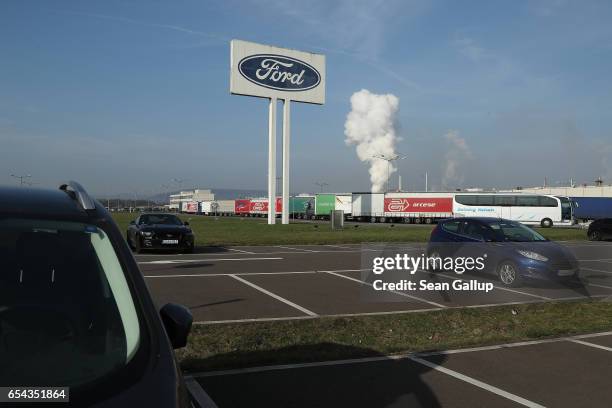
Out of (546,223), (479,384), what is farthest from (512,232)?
(546,223)

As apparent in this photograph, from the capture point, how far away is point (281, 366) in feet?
18.2

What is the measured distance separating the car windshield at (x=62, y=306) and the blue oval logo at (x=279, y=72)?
1729 inches

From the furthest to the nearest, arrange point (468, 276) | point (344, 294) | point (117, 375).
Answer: point (468, 276) < point (344, 294) < point (117, 375)

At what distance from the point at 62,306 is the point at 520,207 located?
55150mm

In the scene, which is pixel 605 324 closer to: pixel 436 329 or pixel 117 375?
pixel 436 329

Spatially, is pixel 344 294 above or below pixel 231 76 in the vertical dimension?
below

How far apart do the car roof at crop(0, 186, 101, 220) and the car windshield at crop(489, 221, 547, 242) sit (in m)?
10.6

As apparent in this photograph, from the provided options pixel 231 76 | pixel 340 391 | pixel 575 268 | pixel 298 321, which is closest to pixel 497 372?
pixel 340 391

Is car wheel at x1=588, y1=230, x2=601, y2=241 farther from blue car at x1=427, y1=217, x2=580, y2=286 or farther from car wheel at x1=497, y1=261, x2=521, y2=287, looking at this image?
car wheel at x1=497, y1=261, x2=521, y2=287

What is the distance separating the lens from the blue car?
36.0 ft

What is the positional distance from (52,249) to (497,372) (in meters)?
4.39

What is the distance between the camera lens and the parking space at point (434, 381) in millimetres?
4602

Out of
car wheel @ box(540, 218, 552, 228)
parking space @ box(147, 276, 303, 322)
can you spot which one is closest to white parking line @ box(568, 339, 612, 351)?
parking space @ box(147, 276, 303, 322)

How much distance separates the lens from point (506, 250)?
11367 mm
